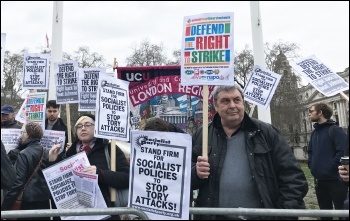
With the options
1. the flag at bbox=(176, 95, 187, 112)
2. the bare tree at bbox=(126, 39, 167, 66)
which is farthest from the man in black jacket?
the bare tree at bbox=(126, 39, 167, 66)

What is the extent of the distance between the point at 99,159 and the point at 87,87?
4.87 ft

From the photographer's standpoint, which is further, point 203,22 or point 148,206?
point 203,22

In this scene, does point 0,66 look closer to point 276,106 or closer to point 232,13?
point 232,13

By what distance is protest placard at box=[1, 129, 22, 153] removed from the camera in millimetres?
4980

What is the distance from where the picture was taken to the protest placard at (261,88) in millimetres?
6473

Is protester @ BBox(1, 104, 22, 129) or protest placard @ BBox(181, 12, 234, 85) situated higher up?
protest placard @ BBox(181, 12, 234, 85)

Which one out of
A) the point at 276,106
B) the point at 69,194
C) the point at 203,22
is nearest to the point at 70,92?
the point at 69,194

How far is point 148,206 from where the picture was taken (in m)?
2.74

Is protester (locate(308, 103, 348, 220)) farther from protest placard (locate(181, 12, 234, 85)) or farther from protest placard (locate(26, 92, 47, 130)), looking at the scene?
protest placard (locate(26, 92, 47, 130))

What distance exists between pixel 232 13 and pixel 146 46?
32.8 meters

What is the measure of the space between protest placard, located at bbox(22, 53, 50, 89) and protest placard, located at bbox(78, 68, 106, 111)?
5.10 ft

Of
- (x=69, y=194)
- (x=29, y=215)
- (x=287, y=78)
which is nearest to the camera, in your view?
(x=29, y=215)

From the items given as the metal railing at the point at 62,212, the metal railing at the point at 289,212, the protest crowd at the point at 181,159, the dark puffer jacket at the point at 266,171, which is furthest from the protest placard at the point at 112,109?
the metal railing at the point at 289,212

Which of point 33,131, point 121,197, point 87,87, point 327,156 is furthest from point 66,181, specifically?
point 327,156
